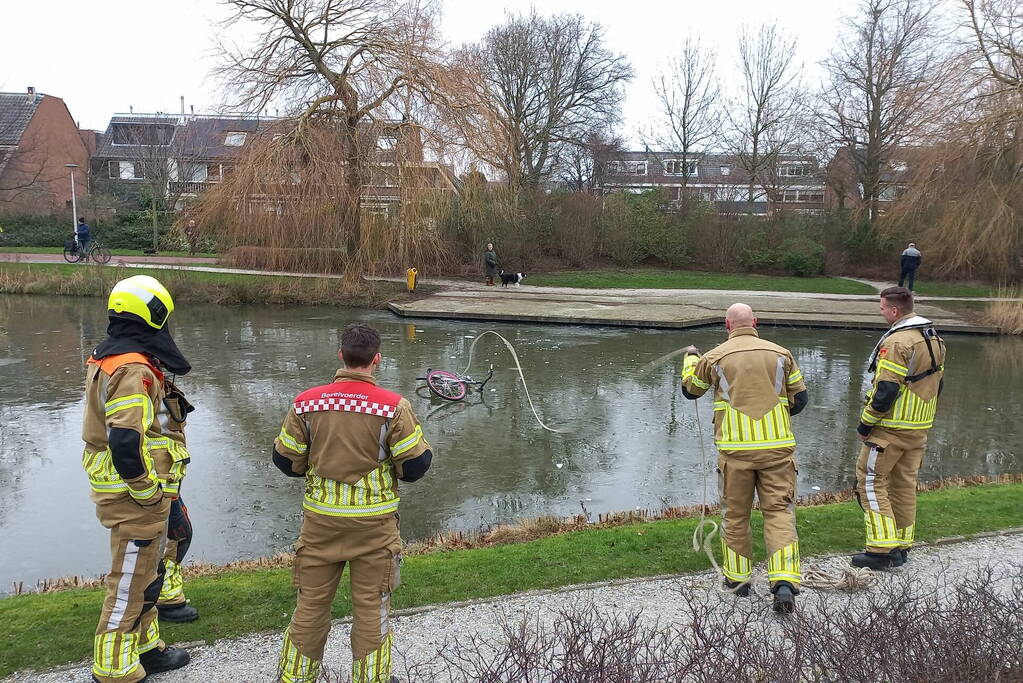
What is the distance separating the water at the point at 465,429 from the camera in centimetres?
728

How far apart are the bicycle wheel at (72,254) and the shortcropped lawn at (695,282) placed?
55.6ft

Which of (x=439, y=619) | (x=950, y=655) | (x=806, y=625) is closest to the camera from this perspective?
(x=950, y=655)

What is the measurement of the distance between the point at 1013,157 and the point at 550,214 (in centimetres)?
1675

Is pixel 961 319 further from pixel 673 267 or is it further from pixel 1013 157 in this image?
pixel 673 267

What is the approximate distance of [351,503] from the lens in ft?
11.2

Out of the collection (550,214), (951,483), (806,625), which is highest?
(550,214)

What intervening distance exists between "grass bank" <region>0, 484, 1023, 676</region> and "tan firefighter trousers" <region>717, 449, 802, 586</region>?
1.95 ft

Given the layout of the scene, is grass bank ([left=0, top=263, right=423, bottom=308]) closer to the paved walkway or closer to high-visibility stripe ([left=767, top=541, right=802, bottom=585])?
the paved walkway

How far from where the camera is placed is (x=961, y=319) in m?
20.5

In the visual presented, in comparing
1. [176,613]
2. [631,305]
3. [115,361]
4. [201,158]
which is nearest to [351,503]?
[115,361]

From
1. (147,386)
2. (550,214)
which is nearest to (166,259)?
(550,214)

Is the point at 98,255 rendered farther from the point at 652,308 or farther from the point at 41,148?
the point at 652,308

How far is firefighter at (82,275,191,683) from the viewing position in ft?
11.5

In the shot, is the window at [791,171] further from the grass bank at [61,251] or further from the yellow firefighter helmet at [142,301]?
the yellow firefighter helmet at [142,301]
